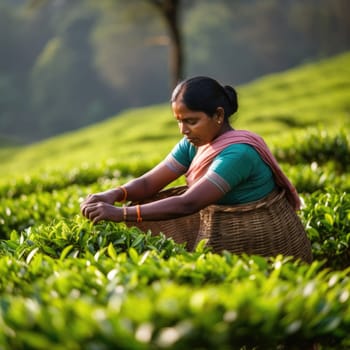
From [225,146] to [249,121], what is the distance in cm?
1621

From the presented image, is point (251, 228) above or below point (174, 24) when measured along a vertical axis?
above

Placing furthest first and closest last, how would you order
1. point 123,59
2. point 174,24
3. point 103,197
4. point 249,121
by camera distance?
point 123,59 → point 174,24 → point 249,121 → point 103,197

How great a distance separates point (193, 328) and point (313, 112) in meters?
18.7

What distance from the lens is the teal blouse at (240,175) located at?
386 cm

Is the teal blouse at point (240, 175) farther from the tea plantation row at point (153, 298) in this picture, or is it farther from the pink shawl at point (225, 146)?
the tea plantation row at point (153, 298)

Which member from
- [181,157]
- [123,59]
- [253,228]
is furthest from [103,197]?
[123,59]

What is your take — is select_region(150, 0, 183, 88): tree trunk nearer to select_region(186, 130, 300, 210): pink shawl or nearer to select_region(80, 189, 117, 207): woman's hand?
select_region(80, 189, 117, 207): woman's hand

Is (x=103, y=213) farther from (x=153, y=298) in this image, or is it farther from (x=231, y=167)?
(x=153, y=298)

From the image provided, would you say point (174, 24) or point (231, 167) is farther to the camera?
point (174, 24)

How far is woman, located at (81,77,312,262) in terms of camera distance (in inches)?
Result: 153

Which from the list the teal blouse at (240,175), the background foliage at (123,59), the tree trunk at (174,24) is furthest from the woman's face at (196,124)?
the background foliage at (123,59)

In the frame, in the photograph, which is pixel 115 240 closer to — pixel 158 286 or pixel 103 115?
pixel 158 286

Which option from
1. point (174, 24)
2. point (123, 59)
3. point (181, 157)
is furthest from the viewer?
point (123, 59)

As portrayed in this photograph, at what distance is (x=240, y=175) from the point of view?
3.92 meters
